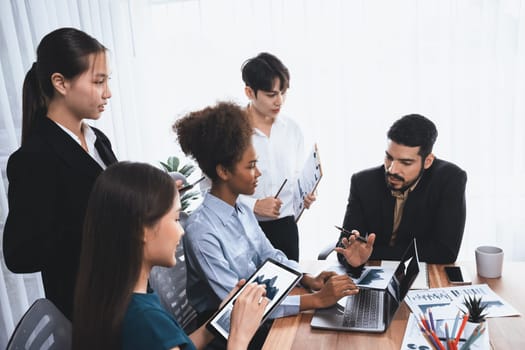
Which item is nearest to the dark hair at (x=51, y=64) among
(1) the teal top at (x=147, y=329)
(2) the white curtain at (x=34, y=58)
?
(2) the white curtain at (x=34, y=58)

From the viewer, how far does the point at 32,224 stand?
130 cm

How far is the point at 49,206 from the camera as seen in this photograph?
4.39ft

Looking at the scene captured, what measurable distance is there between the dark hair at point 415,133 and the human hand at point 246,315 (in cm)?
104

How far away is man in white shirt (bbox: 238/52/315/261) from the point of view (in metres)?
2.19

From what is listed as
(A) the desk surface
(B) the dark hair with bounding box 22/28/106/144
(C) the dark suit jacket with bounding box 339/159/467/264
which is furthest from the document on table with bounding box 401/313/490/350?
(B) the dark hair with bounding box 22/28/106/144

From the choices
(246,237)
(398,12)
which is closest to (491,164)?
(398,12)

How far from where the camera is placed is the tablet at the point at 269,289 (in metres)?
1.16

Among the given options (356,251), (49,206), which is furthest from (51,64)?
(356,251)

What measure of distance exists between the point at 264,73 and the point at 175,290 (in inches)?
44.5

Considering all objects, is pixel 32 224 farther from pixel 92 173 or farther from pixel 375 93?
pixel 375 93

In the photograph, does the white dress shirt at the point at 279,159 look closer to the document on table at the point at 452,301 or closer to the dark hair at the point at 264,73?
the dark hair at the point at 264,73

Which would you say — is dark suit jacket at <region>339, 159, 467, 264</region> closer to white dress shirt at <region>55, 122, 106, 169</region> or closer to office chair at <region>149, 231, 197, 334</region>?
office chair at <region>149, 231, 197, 334</region>

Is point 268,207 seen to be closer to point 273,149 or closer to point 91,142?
point 273,149

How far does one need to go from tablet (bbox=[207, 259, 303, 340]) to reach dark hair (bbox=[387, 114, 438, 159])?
3.00ft
